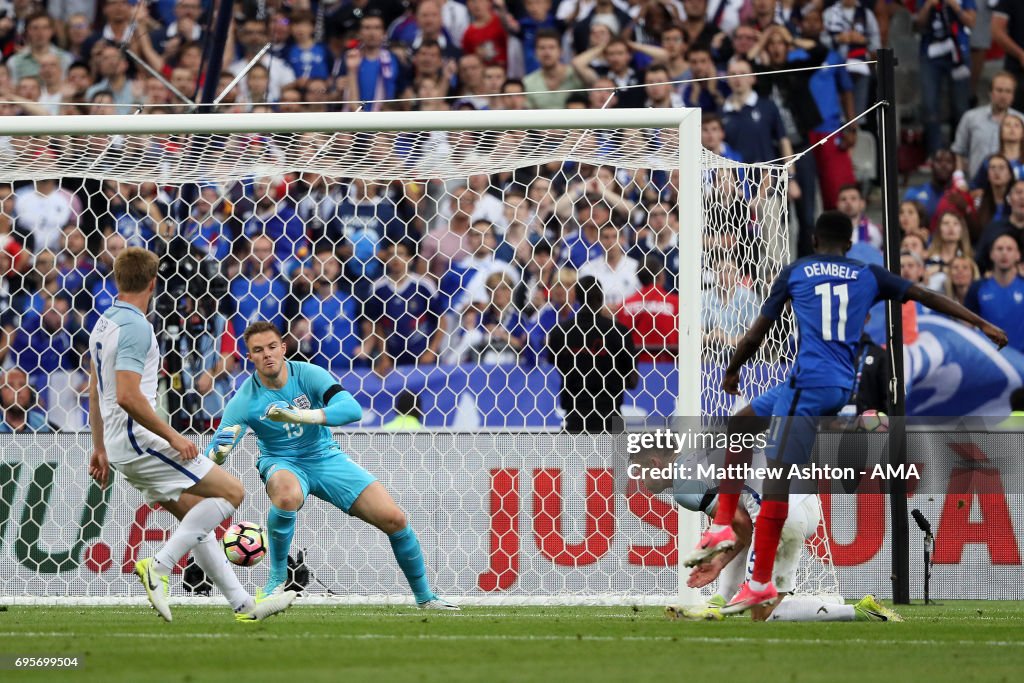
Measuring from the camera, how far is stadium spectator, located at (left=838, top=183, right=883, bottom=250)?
43.4ft

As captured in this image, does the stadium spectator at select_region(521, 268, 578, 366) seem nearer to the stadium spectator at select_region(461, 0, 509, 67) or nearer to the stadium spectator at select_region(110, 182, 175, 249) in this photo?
the stadium spectator at select_region(110, 182, 175, 249)

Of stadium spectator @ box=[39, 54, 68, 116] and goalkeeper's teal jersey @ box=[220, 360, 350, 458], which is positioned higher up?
stadium spectator @ box=[39, 54, 68, 116]

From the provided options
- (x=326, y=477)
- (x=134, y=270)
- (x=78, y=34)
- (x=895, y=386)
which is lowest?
(x=326, y=477)

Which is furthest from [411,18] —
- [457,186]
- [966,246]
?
[966,246]

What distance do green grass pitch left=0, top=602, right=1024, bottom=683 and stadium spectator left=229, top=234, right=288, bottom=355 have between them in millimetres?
3385

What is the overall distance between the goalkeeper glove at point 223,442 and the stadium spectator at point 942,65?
357 inches

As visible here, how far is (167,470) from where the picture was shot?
7.33 m

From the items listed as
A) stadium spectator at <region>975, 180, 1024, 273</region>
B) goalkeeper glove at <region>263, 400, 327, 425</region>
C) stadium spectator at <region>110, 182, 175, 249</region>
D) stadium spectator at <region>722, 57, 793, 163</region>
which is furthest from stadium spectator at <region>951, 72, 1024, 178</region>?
goalkeeper glove at <region>263, 400, 327, 425</region>

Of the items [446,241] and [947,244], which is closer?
[446,241]

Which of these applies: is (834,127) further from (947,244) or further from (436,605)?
(436,605)

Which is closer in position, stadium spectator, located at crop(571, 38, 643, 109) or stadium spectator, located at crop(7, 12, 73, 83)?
stadium spectator, located at crop(571, 38, 643, 109)

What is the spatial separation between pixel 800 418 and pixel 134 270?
10.6 feet

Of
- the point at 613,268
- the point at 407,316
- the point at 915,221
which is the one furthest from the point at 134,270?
the point at 915,221

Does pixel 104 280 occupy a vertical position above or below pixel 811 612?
above
